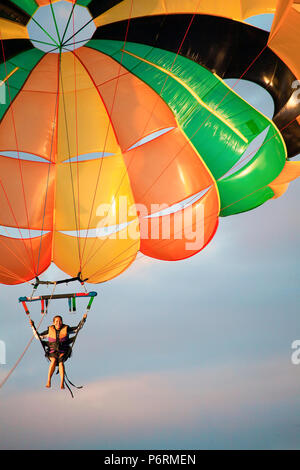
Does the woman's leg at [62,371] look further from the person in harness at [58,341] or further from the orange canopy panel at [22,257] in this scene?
the orange canopy panel at [22,257]

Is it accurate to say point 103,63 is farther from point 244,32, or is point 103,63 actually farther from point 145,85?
point 244,32

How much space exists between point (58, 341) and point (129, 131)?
2.82 metres

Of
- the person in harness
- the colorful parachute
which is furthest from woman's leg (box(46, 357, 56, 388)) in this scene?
the colorful parachute

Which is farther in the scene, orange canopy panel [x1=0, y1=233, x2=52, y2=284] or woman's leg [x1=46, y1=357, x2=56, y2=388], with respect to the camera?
orange canopy panel [x1=0, y1=233, x2=52, y2=284]

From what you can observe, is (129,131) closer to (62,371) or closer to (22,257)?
(22,257)

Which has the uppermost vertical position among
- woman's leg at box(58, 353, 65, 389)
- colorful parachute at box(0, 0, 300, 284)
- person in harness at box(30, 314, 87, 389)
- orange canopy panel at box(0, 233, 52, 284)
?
colorful parachute at box(0, 0, 300, 284)

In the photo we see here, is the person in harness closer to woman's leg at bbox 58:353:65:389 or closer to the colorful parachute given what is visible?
woman's leg at bbox 58:353:65:389

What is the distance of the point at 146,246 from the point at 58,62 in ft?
8.85

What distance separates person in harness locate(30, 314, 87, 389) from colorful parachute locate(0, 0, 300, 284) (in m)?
1.03

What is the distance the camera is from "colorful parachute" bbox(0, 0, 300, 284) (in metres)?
6.11

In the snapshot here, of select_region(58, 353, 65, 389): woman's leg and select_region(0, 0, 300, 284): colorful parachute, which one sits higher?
select_region(0, 0, 300, 284): colorful parachute

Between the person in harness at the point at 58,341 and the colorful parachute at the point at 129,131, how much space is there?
3.38ft
